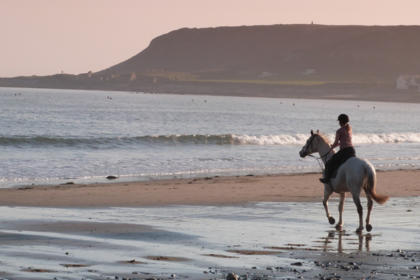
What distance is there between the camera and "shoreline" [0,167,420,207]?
2186 cm

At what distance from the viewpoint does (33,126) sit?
66625 mm

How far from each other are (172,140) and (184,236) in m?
35.5

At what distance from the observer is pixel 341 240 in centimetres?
1594

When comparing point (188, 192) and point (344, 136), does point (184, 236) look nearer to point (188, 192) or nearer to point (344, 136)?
point (344, 136)

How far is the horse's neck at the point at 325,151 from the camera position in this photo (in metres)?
18.7

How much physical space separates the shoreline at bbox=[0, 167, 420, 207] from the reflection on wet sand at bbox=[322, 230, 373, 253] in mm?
5525

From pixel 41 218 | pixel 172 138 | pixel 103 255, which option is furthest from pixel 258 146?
pixel 103 255

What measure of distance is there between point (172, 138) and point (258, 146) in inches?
200

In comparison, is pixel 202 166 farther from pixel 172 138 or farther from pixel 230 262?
pixel 230 262

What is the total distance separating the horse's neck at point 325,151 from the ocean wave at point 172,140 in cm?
2809

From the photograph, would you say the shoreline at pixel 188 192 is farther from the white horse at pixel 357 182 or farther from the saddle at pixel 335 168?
the white horse at pixel 357 182

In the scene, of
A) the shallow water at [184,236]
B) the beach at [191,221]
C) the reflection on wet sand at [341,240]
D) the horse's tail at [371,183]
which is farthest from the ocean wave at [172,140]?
the reflection on wet sand at [341,240]

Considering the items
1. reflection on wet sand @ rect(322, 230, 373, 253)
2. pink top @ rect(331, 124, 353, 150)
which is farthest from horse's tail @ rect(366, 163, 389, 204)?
reflection on wet sand @ rect(322, 230, 373, 253)

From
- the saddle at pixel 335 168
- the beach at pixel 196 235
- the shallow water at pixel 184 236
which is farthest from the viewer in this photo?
the saddle at pixel 335 168
